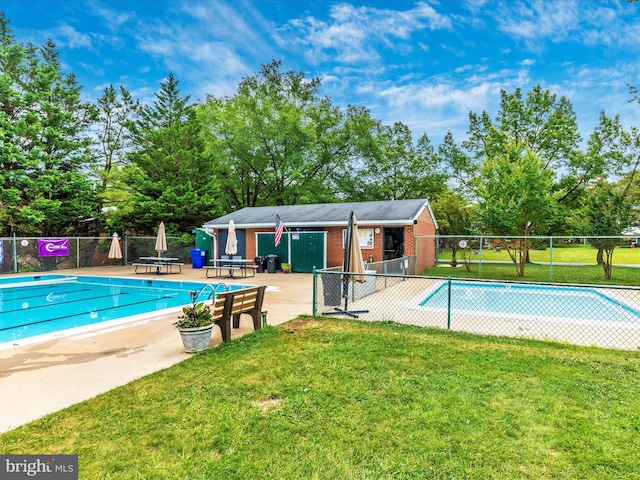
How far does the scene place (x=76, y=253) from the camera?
19578 mm

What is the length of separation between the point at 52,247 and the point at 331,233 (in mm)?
15320

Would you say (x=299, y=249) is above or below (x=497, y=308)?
above

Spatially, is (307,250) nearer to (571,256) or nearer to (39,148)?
(39,148)

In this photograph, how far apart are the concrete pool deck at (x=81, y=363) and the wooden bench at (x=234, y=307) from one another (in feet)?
0.82

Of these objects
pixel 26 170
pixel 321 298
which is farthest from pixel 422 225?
pixel 26 170

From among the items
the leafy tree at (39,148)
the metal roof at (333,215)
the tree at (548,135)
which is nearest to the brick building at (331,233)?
the metal roof at (333,215)

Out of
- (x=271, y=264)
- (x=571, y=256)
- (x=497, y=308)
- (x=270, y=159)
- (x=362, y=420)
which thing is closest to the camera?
(x=362, y=420)

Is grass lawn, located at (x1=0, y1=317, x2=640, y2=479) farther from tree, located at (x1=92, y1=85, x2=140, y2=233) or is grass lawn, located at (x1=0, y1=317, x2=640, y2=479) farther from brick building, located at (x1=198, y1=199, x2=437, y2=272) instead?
tree, located at (x1=92, y1=85, x2=140, y2=233)

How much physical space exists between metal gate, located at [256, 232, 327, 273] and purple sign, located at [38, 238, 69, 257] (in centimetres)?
1104

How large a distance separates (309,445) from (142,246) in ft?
75.1

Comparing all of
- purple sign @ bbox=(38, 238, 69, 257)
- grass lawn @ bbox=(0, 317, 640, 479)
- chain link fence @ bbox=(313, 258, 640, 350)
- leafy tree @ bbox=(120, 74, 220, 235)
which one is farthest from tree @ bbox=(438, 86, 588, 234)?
purple sign @ bbox=(38, 238, 69, 257)

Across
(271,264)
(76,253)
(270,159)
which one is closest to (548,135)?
(270,159)

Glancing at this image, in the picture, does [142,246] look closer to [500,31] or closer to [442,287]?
[442,287]

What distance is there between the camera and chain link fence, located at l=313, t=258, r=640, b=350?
6227mm
